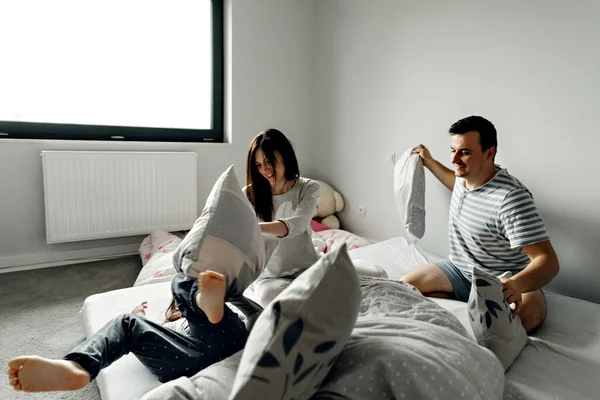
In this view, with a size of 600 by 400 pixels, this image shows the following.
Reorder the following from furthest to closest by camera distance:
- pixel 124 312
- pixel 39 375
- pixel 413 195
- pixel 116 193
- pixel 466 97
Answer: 1. pixel 116 193
2. pixel 466 97
3. pixel 413 195
4. pixel 124 312
5. pixel 39 375

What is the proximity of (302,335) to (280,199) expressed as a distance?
104cm

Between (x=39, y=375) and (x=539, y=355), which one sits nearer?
(x=39, y=375)

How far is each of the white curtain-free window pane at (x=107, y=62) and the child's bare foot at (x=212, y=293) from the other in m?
2.45

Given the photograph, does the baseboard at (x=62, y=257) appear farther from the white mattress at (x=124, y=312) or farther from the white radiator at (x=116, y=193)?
the white mattress at (x=124, y=312)

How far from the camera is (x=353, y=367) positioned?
0.74 metres

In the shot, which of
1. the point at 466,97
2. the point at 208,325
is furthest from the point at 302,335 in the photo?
the point at 466,97

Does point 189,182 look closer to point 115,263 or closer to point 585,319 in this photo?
point 115,263

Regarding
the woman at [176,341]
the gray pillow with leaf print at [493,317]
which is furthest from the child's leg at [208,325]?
the gray pillow with leaf print at [493,317]

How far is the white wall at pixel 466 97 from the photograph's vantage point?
71.4 inches

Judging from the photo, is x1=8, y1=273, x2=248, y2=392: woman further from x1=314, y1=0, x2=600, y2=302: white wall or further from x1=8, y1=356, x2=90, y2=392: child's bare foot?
x1=314, y1=0, x2=600, y2=302: white wall

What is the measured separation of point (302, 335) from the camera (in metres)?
0.64

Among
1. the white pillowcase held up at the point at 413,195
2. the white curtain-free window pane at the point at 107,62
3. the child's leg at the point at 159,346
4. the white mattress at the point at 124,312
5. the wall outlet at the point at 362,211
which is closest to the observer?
the child's leg at the point at 159,346

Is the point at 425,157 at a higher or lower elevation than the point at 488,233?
higher

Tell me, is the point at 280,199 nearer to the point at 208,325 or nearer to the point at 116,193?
the point at 208,325
